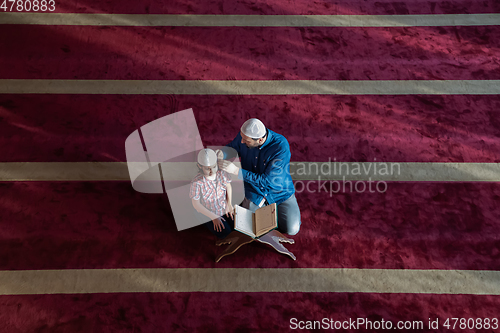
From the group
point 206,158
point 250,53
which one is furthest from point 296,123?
point 206,158

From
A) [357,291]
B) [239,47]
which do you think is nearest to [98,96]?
[239,47]

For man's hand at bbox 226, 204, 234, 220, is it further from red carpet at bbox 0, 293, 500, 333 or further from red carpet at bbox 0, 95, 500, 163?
red carpet at bbox 0, 95, 500, 163

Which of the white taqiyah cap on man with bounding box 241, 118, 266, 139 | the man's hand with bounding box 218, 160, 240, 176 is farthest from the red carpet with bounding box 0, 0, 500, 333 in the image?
the white taqiyah cap on man with bounding box 241, 118, 266, 139

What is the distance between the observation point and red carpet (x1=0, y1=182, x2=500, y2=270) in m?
3.15

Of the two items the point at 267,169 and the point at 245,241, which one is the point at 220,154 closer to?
the point at 267,169

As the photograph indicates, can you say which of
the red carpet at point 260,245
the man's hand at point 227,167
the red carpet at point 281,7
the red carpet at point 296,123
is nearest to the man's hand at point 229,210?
the man's hand at point 227,167

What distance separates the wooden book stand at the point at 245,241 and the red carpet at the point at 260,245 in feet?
0.38

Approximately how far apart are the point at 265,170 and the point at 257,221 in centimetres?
41

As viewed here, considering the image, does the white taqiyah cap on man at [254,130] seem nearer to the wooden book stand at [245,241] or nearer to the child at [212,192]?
the child at [212,192]

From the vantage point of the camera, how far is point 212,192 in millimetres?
2746

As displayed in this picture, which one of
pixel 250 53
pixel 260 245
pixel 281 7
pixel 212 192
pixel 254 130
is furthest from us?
pixel 281 7

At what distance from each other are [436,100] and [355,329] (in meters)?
2.70

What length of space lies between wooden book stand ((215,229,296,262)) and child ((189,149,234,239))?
0.37 ft

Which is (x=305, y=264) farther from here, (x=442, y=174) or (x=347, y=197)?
(x=442, y=174)
